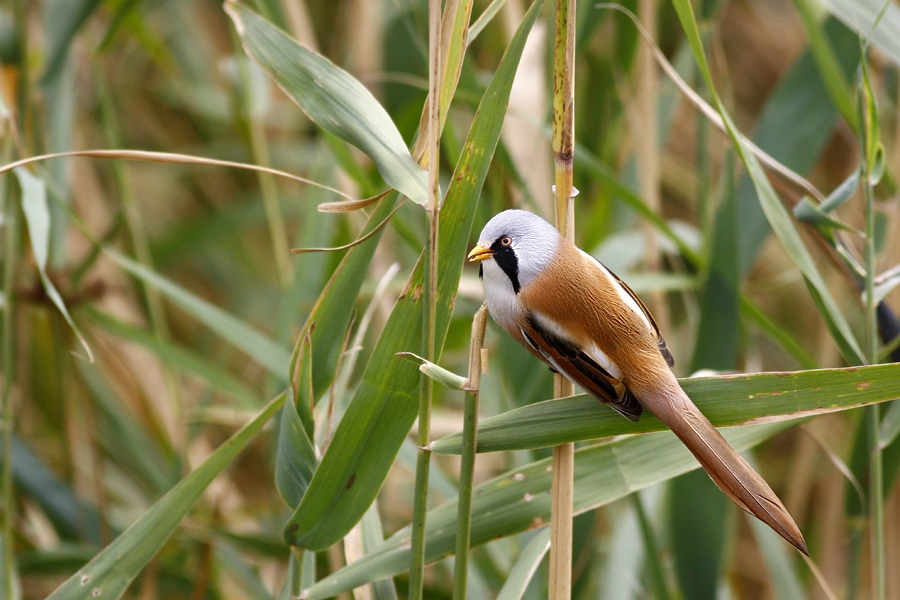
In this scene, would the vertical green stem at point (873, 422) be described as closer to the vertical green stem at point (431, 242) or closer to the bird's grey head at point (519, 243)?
the bird's grey head at point (519, 243)

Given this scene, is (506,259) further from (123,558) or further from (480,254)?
(123,558)

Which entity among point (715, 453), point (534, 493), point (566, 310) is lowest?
point (534, 493)

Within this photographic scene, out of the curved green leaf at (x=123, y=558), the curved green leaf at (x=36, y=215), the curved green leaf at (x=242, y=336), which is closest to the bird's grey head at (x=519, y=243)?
the curved green leaf at (x=123, y=558)

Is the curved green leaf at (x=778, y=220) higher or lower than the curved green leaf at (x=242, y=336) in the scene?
higher

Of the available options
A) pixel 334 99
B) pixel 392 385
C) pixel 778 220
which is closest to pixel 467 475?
pixel 392 385

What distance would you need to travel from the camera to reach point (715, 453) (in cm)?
87

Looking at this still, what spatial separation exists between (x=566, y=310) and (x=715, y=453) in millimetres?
242

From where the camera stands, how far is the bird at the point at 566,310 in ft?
3.06

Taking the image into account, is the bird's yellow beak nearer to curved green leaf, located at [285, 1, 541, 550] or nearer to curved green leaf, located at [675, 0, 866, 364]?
curved green leaf, located at [285, 1, 541, 550]

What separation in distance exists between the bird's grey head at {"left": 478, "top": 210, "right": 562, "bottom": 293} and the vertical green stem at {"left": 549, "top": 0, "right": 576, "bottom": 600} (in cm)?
3

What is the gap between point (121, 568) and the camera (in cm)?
101

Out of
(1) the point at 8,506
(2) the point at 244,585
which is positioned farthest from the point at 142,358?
(1) the point at 8,506

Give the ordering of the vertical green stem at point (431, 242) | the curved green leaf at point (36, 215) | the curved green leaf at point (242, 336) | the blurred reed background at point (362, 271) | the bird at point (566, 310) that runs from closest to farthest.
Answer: the vertical green stem at point (431, 242)
the bird at point (566, 310)
the curved green leaf at point (36, 215)
the blurred reed background at point (362, 271)
the curved green leaf at point (242, 336)

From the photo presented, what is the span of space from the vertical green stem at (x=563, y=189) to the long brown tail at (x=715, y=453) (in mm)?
114
